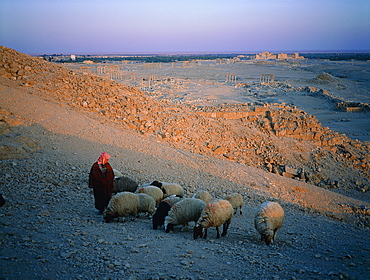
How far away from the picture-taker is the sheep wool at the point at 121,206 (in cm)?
535

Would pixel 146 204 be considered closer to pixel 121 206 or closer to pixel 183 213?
pixel 121 206

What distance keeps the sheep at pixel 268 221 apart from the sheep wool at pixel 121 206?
2.33 meters

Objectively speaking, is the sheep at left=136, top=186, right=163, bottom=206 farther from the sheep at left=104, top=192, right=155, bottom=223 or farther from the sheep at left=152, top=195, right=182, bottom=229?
the sheep at left=152, top=195, right=182, bottom=229

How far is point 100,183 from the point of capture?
5.71 m

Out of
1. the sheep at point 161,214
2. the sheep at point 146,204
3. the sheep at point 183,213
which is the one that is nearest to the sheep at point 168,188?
the sheep at point 146,204

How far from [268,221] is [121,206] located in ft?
8.87

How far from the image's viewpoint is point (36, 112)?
1136 cm

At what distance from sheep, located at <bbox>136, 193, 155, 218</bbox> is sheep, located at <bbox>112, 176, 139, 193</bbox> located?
0.91 meters

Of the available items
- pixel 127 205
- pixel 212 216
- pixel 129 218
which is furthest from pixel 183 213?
pixel 129 218

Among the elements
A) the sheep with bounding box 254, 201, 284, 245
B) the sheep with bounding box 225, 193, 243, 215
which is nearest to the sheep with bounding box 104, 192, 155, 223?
the sheep with bounding box 225, 193, 243, 215

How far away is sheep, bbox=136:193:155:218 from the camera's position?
19.3 ft

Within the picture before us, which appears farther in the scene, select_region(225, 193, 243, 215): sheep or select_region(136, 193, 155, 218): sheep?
select_region(225, 193, 243, 215): sheep

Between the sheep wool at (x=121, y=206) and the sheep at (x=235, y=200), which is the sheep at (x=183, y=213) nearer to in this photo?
the sheep wool at (x=121, y=206)

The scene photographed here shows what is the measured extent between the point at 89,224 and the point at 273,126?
13222mm
